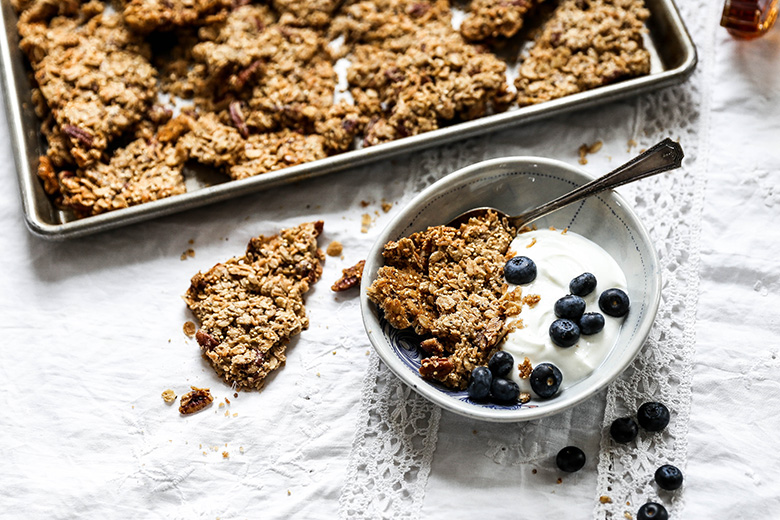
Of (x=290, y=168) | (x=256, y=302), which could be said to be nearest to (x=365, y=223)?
(x=290, y=168)

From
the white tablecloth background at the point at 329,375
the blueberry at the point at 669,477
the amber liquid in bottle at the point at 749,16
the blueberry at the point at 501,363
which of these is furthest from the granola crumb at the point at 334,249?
the amber liquid in bottle at the point at 749,16

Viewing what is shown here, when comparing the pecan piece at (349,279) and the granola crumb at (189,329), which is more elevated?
the pecan piece at (349,279)

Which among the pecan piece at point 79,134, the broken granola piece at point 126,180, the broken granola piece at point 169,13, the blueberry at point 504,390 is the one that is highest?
the broken granola piece at point 169,13

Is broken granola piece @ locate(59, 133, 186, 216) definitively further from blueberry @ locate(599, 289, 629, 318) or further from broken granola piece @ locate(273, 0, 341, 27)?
blueberry @ locate(599, 289, 629, 318)

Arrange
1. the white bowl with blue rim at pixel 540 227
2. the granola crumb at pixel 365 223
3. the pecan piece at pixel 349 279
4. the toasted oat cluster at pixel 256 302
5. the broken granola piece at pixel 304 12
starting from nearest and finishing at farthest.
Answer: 1. the white bowl with blue rim at pixel 540 227
2. the toasted oat cluster at pixel 256 302
3. the pecan piece at pixel 349 279
4. the granola crumb at pixel 365 223
5. the broken granola piece at pixel 304 12

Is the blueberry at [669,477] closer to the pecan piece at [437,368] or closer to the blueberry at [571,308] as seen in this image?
the blueberry at [571,308]

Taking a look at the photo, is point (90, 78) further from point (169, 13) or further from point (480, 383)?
point (480, 383)

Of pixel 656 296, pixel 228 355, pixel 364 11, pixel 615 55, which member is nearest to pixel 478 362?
pixel 656 296
